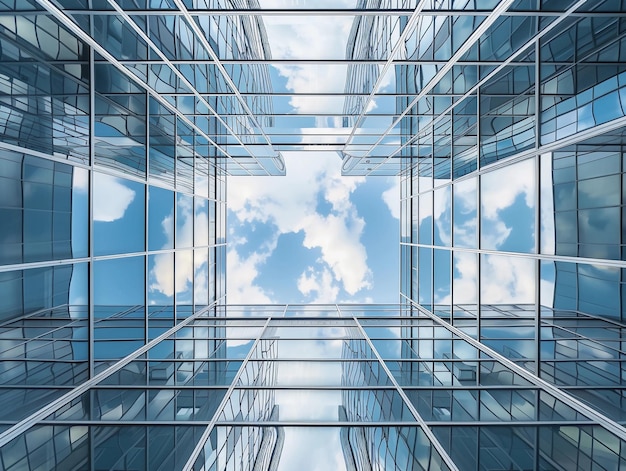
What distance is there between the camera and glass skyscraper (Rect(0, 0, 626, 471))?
548 cm

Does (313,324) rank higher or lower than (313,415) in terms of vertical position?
higher

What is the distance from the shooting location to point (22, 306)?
20.0 ft

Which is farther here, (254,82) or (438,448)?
(254,82)

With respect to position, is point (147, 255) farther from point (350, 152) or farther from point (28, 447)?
point (350, 152)

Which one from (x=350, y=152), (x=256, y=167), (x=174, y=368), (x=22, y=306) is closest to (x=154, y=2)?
(x=22, y=306)

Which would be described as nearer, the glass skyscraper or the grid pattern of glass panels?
the grid pattern of glass panels

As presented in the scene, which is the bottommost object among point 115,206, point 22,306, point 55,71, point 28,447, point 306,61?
point 28,447

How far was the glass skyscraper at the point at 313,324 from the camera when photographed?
5.48m

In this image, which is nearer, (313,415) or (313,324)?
(313,415)

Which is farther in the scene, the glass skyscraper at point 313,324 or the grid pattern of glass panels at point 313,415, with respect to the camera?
the glass skyscraper at point 313,324

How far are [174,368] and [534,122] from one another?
31.2ft

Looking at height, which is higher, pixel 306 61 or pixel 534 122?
pixel 306 61

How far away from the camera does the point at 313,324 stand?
11711mm

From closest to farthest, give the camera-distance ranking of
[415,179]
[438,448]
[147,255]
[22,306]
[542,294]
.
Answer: [438,448] < [22,306] < [542,294] < [147,255] < [415,179]
